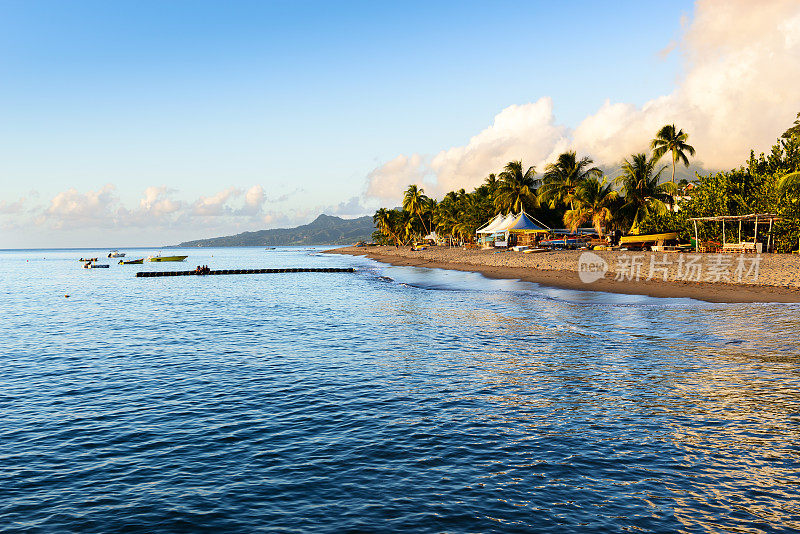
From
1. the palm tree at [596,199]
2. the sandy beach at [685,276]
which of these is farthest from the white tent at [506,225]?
the sandy beach at [685,276]

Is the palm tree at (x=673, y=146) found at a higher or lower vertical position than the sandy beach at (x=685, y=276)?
higher

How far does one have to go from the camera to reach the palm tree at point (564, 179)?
292 ft

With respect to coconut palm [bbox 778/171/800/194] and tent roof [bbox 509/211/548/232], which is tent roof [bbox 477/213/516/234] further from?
coconut palm [bbox 778/171/800/194]

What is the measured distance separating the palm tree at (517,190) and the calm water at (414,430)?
238 feet

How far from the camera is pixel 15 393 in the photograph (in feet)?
51.0

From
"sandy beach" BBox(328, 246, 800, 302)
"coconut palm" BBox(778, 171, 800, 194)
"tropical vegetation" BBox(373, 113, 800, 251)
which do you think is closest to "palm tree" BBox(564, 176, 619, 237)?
"tropical vegetation" BBox(373, 113, 800, 251)

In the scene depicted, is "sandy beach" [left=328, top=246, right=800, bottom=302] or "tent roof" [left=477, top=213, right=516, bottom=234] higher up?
"tent roof" [left=477, top=213, right=516, bottom=234]

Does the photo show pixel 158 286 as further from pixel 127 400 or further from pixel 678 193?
pixel 678 193

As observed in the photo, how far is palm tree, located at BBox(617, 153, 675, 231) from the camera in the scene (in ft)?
255

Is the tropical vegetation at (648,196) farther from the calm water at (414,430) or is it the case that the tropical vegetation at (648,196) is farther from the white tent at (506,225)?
the calm water at (414,430)

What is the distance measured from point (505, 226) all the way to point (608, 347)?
63025 mm

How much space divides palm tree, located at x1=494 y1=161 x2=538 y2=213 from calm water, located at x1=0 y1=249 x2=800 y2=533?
7269cm

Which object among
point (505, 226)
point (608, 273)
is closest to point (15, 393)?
point (608, 273)

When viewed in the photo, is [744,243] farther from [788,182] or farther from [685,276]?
[685,276]
